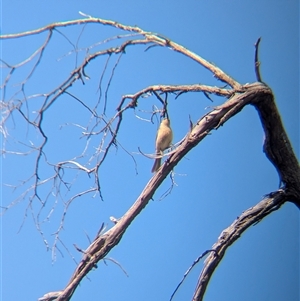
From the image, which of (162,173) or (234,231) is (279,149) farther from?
(162,173)

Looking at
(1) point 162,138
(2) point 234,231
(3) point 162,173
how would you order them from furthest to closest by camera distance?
(1) point 162,138 < (2) point 234,231 < (3) point 162,173

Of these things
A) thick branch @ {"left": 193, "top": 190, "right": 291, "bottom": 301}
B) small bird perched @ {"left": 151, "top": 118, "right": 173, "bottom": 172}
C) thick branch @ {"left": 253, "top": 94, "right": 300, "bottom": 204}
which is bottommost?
thick branch @ {"left": 193, "top": 190, "right": 291, "bottom": 301}

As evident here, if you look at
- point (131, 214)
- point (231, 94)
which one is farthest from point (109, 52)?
point (131, 214)

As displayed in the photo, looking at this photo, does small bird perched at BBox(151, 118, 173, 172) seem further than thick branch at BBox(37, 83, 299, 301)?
Yes

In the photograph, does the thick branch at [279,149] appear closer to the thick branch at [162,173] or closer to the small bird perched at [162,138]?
the thick branch at [162,173]

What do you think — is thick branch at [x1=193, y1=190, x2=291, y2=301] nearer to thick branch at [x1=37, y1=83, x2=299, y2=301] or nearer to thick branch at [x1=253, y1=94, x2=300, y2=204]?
thick branch at [x1=253, y1=94, x2=300, y2=204]

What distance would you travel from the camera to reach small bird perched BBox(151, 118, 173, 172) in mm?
2182

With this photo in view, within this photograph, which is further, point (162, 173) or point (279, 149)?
point (279, 149)

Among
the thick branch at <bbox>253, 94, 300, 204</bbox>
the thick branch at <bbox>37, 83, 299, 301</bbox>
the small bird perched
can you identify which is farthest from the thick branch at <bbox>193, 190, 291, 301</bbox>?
the small bird perched

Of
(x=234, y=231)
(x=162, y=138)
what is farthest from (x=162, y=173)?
(x=162, y=138)

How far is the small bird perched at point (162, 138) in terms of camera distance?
2182mm

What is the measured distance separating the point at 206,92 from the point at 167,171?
309mm

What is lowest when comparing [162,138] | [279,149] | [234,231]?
[234,231]

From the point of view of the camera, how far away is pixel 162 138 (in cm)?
227
